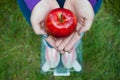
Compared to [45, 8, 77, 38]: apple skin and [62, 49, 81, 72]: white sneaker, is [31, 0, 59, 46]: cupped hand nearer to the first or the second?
[45, 8, 77, 38]: apple skin

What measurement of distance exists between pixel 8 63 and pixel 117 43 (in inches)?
31.6

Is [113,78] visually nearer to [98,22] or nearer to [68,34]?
[98,22]

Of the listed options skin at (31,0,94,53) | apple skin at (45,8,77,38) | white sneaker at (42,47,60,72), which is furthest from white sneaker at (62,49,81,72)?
apple skin at (45,8,77,38)

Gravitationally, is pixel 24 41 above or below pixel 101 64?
above

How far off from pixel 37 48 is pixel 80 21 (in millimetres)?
762

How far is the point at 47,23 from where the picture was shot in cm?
121

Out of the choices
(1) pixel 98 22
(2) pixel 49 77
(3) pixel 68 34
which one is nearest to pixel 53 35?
(3) pixel 68 34

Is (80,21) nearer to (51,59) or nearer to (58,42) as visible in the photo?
(58,42)

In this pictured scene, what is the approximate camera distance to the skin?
52.6 inches

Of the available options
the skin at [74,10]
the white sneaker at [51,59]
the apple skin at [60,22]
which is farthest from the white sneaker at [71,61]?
the apple skin at [60,22]

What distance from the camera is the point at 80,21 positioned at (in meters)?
1.38

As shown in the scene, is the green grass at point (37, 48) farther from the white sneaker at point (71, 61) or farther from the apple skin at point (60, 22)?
the apple skin at point (60, 22)

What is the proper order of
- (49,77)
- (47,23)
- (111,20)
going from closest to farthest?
(47,23) < (49,77) < (111,20)

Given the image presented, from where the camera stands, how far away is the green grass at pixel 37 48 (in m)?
2.03
